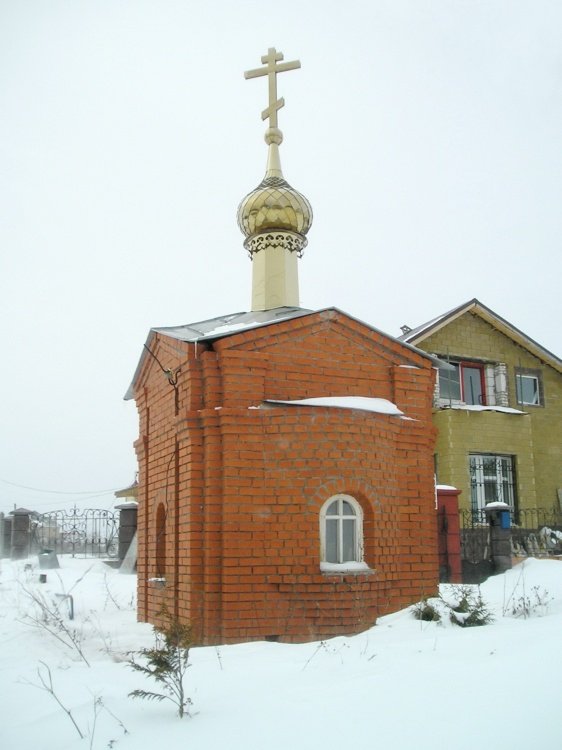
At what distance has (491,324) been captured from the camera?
57.0ft

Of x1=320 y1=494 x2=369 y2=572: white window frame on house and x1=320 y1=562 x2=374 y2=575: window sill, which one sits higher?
x1=320 y1=494 x2=369 y2=572: white window frame on house

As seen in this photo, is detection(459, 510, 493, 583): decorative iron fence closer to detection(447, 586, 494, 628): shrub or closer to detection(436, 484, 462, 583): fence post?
detection(436, 484, 462, 583): fence post

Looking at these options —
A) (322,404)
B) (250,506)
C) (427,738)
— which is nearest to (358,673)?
(427,738)

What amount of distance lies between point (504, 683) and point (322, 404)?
3.96 metres

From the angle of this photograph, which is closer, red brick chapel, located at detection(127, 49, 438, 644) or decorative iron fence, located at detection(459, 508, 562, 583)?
red brick chapel, located at detection(127, 49, 438, 644)

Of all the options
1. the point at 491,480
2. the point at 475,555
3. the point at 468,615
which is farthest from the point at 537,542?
the point at 468,615

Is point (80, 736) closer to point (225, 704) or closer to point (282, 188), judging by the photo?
point (225, 704)

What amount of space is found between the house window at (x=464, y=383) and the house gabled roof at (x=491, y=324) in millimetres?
983

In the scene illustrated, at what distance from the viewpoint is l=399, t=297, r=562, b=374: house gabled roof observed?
16.1 m

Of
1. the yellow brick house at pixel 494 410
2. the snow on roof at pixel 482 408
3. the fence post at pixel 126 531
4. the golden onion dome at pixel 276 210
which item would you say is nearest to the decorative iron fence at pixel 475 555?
the yellow brick house at pixel 494 410

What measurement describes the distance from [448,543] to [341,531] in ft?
9.78

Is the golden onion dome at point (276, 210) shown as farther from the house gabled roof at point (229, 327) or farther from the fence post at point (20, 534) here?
the fence post at point (20, 534)

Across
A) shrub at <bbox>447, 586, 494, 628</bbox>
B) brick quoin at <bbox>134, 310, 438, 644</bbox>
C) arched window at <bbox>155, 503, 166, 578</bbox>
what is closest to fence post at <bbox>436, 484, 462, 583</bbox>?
brick quoin at <bbox>134, 310, 438, 644</bbox>

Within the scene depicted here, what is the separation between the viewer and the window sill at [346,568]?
806 cm
